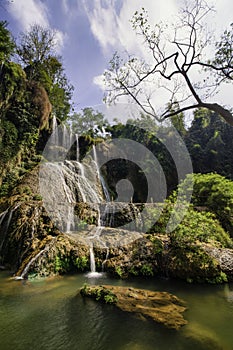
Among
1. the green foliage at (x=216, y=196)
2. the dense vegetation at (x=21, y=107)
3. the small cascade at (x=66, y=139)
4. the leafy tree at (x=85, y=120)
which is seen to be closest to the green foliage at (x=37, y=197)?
the dense vegetation at (x=21, y=107)

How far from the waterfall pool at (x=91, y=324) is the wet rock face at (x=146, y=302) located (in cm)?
17

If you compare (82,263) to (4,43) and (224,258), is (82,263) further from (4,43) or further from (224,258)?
(4,43)

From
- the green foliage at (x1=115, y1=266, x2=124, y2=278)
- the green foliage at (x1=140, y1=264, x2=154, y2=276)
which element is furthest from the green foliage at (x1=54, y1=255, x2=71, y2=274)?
the green foliage at (x1=140, y1=264, x2=154, y2=276)

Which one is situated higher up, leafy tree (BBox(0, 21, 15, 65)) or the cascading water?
leafy tree (BBox(0, 21, 15, 65))

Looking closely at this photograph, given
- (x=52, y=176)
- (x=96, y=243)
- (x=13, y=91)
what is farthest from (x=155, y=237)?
(x=13, y=91)

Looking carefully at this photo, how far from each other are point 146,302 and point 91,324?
1409 millimetres

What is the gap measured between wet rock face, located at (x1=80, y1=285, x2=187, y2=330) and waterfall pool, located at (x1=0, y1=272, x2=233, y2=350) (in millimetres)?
167

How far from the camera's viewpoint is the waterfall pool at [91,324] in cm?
372

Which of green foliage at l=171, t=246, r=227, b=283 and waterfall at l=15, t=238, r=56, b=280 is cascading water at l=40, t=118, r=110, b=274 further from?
green foliage at l=171, t=246, r=227, b=283

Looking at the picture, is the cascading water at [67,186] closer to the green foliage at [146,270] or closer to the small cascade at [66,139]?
the small cascade at [66,139]

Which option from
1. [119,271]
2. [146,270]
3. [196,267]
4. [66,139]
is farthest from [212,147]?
[119,271]

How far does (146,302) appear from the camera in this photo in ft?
17.0

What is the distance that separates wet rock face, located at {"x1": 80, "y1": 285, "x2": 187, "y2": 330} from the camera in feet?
14.7

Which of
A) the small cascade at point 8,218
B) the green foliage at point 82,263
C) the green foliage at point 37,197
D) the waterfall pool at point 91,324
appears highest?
the green foliage at point 37,197
